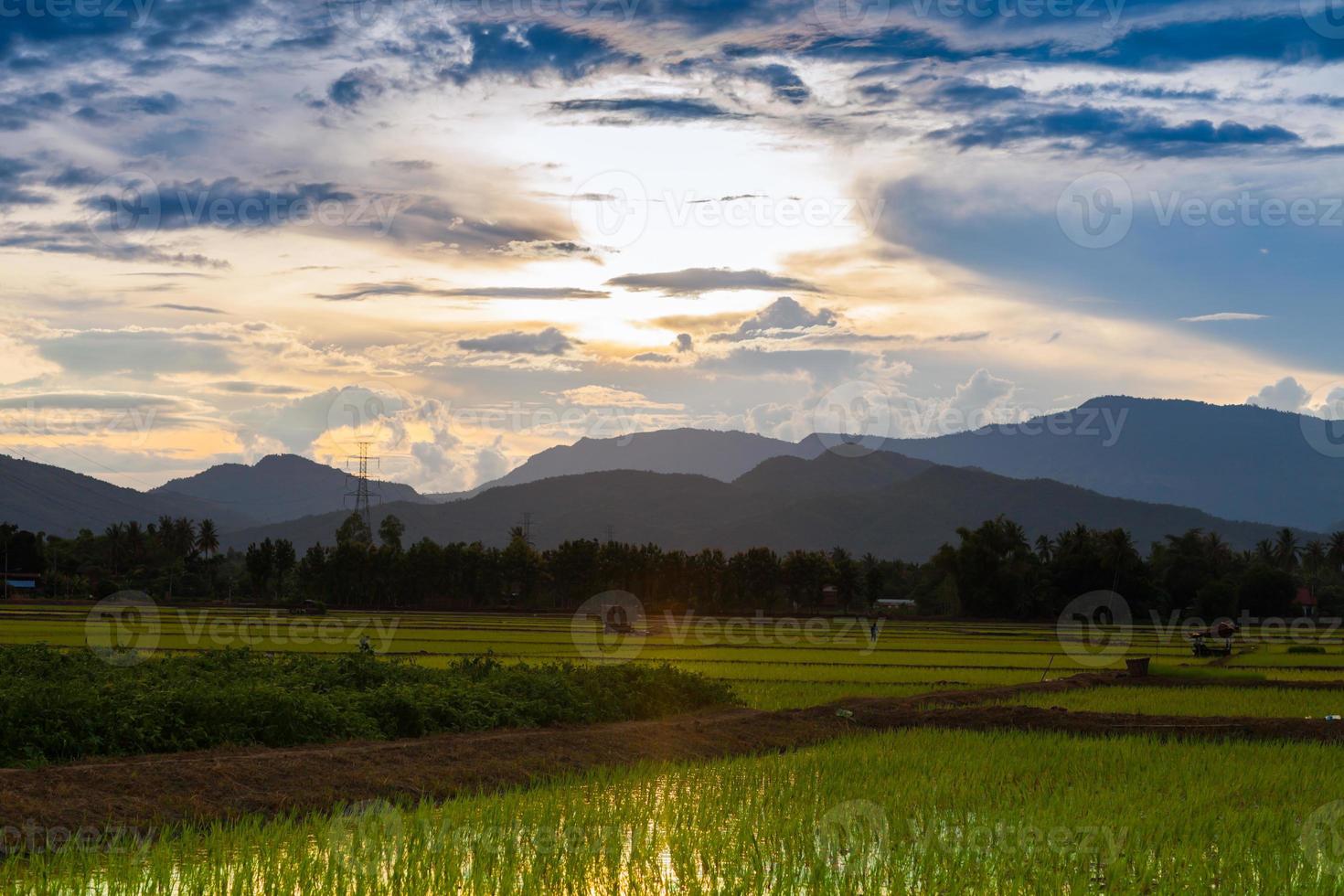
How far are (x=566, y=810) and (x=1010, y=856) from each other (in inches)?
210

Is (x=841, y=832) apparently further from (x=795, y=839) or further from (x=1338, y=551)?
(x=1338, y=551)

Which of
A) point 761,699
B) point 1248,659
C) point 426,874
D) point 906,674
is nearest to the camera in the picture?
point 426,874

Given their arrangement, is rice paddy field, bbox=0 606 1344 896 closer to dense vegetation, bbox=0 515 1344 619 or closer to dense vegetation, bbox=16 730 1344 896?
dense vegetation, bbox=16 730 1344 896

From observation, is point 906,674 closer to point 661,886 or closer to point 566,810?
point 566,810

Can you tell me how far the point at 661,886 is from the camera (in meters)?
11.2

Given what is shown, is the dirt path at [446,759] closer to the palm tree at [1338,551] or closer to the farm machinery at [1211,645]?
the farm machinery at [1211,645]

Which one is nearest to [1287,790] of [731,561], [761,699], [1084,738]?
[1084,738]

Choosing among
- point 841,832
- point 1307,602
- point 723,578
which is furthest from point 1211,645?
point 1307,602

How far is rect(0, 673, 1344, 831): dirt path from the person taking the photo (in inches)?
528

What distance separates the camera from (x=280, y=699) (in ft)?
60.3

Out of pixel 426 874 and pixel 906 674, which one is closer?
pixel 426 874

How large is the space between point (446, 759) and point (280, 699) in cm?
290

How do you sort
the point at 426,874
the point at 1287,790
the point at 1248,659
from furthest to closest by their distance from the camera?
the point at 1248,659 < the point at 1287,790 < the point at 426,874

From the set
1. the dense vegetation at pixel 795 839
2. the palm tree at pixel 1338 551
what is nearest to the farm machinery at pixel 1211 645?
the dense vegetation at pixel 795 839
